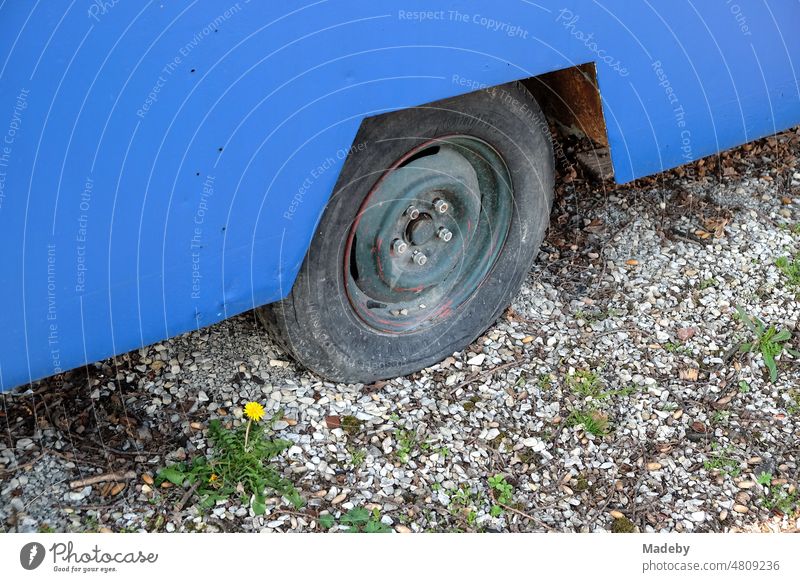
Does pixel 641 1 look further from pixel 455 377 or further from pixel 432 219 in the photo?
pixel 455 377

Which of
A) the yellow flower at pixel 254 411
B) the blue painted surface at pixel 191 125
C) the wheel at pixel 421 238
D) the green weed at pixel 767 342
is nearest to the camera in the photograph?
the blue painted surface at pixel 191 125

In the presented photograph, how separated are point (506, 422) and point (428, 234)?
2.40 feet

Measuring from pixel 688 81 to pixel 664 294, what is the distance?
1.00 m

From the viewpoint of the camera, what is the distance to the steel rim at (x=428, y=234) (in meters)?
2.85

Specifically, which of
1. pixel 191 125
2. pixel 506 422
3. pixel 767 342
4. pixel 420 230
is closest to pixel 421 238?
pixel 420 230

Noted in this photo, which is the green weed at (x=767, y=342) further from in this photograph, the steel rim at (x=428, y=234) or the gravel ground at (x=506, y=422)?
the steel rim at (x=428, y=234)

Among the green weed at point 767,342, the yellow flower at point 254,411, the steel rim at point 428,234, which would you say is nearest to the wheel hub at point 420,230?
the steel rim at point 428,234

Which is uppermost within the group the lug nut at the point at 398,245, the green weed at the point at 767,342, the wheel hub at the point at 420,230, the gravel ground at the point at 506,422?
the wheel hub at the point at 420,230

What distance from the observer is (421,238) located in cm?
299

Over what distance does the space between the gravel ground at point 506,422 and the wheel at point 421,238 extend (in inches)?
6.6

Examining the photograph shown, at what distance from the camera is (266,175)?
91.3 inches

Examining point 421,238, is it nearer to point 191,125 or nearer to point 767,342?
point 191,125

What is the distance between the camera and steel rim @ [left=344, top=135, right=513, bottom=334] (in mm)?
2850

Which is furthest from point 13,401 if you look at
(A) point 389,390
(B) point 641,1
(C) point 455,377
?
(B) point 641,1
